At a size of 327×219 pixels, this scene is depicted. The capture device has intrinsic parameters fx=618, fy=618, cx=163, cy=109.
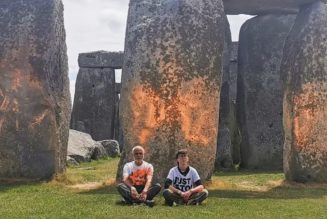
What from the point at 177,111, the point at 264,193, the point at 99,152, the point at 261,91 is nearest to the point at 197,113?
the point at 177,111

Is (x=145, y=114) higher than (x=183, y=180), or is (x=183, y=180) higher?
(x=145, y=114)

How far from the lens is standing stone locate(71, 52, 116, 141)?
24656 mm

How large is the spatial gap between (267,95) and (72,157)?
5510 millimetres

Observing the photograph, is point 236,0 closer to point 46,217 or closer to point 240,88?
point 240,88

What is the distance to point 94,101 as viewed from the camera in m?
24.8

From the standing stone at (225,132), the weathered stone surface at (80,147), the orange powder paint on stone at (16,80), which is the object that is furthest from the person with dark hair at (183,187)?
the weathered stone surface at (80,147)

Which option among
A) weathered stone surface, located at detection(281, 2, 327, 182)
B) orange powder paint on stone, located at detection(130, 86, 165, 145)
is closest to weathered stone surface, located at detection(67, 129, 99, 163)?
orange powder paint on stone, located at detection(130, 86, 165, 145)

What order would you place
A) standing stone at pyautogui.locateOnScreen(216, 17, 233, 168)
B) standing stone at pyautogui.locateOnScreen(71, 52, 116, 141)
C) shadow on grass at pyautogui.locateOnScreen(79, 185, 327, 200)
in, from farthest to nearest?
standing stone at pyautogui.locateOnScreen(71, 52, 116, 141)
standing stone at pyautogui.locateOnScreen(216, 17, 233, 168)
shadow on grass at pyautogui.locateOnScreen(79, 185, 327, 200)

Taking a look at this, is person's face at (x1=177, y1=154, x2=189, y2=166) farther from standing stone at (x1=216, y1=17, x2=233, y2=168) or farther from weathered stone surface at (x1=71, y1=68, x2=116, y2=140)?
weathered stone surface at (x1=71, y1=68, x2=116, y2=140)

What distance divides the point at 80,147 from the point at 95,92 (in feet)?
24.5

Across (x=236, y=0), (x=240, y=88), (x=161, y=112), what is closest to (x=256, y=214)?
(x=161, y=112)

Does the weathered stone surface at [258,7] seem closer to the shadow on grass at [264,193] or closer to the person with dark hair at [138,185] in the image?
the shadow on grass at [264,193]

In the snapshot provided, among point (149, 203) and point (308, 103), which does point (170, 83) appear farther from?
point (149, 203)

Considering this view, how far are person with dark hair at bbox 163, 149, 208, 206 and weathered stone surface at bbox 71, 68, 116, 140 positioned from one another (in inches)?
648
